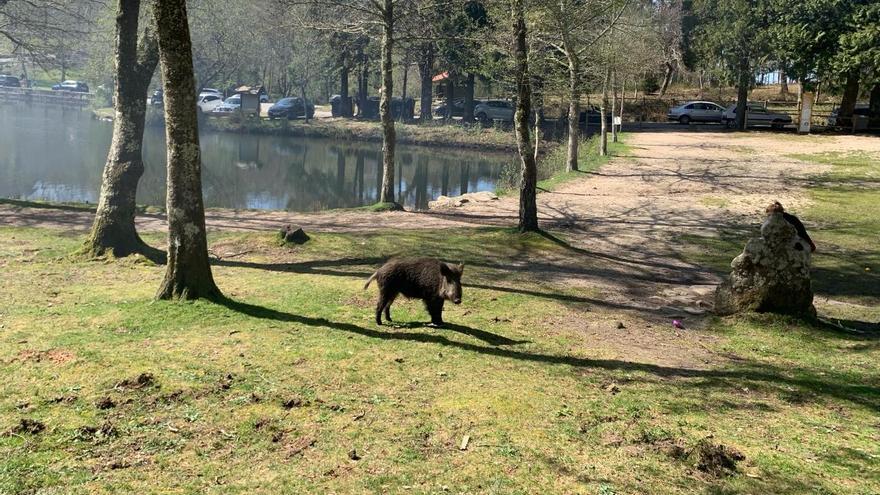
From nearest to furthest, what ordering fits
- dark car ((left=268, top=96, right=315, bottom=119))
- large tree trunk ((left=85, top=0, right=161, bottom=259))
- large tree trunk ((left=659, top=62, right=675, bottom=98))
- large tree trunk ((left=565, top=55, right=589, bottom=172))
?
large tree trunk ((left=85, top=0, right=161, bottom=259)), large tree trunk ((left=565, top=55, right=589, bottom=172)), large tree trunk ((left=659, top=62, right=675, bottom=98)), dark car ((left=268, top=96, right=315, bottom=119))

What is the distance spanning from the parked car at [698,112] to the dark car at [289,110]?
30448mm

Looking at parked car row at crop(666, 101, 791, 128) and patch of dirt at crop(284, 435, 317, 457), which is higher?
parked car row at crop(666, 101, 791, 128)

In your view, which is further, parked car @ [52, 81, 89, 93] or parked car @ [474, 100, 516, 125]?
parked car @ [52, 81, 89, 93]

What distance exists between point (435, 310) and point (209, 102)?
211 ft

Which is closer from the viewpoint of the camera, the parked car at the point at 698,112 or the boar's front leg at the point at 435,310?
the boar's front leg at the point at 435,310

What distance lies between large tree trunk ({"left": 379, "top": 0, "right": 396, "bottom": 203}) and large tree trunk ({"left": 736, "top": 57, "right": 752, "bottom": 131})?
1242 inches

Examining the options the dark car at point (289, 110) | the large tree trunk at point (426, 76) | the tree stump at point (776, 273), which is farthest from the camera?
the dark car at point (289, 110)

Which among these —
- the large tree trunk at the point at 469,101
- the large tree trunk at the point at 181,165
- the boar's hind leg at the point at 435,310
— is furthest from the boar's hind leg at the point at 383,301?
the large tree trunk at the point at 469,101

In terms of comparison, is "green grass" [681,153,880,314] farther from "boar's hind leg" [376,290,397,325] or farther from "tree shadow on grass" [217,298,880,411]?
"boar's hind leg" [376,290,397,325]

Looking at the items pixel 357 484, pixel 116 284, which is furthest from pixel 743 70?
pixel 357 484

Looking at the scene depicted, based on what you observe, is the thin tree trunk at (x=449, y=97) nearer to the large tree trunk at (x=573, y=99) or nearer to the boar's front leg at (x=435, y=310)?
the large tree trunk at (x=573, y=99)

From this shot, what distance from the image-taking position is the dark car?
6353 centimetres

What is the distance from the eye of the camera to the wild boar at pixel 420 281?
8.88 m

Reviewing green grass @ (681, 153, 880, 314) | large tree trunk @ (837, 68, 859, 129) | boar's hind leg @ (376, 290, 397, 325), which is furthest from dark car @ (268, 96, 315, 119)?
boar's hind leg @ (376, 290, 397, 325)
